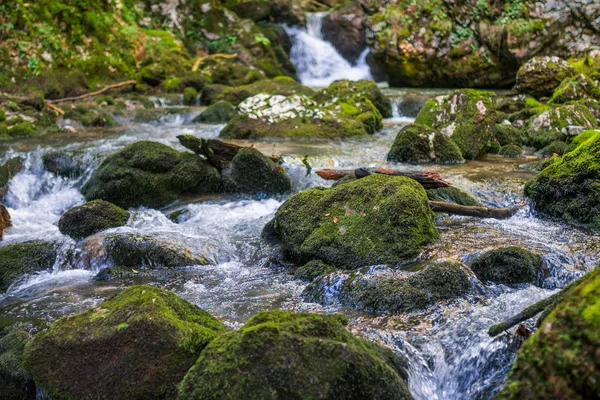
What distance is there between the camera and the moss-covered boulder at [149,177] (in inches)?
305

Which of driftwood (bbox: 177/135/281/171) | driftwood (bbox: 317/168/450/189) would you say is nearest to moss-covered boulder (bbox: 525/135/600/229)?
driftwood (bbox: 317/168/450/189)

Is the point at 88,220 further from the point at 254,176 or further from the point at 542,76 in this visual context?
the point at 542,76

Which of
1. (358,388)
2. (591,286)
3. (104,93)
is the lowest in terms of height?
(104,93)

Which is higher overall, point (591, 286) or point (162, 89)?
point (591, 286)

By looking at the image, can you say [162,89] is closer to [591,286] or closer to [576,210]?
[576,210]

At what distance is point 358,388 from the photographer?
269 cm

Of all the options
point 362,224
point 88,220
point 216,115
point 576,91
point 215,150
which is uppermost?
point 576,91

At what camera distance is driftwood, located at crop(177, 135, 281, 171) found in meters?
8.38

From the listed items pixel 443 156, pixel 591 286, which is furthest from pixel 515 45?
pixel 591 286

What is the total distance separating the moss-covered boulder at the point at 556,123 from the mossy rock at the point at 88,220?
782 cm

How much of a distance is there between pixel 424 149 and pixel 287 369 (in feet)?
23.7

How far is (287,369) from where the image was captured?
266 centimetres

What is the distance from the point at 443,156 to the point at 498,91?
10549 millimetres

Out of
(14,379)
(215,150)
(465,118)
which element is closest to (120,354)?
(14,379)
